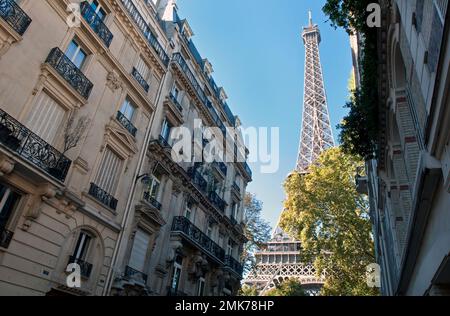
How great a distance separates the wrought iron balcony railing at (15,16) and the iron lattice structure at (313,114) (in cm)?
6423

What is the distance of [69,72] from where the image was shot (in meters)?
11.6

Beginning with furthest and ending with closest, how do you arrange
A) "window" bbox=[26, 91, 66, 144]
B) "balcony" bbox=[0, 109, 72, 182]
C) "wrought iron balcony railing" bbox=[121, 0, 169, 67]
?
1. "wrought iron balcony railing" bbox=[121, 0, 169, 67]
2. "window" bbox=[26, 91, 66, 144]
3. "balcony" bbox=[0, 109, 72, 182]

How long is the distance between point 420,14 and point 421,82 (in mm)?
1018

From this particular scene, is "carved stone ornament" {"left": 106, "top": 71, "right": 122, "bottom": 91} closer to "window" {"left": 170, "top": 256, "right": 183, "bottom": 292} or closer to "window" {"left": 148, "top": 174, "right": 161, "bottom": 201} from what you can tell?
"window" {"left": 148, "top": 174, "right": 161, "bottom": 201}

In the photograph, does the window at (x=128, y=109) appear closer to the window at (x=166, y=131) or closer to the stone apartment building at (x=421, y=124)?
the window at (x=166, y=131)

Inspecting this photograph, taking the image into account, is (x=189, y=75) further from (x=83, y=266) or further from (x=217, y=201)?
(x=83, y=266)

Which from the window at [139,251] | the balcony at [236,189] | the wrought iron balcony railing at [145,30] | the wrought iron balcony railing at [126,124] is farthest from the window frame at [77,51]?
the balcony at [236,189]

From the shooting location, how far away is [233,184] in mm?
25719

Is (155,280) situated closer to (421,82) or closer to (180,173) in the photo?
(180,173)

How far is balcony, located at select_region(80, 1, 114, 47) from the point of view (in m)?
12.8

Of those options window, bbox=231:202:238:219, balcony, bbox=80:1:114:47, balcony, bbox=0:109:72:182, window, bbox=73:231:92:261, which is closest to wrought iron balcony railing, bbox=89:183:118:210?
window, bbox=73:231:92:261

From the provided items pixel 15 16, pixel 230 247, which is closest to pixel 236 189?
pixel 230 247

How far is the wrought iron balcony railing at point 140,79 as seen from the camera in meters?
15.4

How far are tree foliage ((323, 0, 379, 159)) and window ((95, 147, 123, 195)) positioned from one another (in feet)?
28.3
